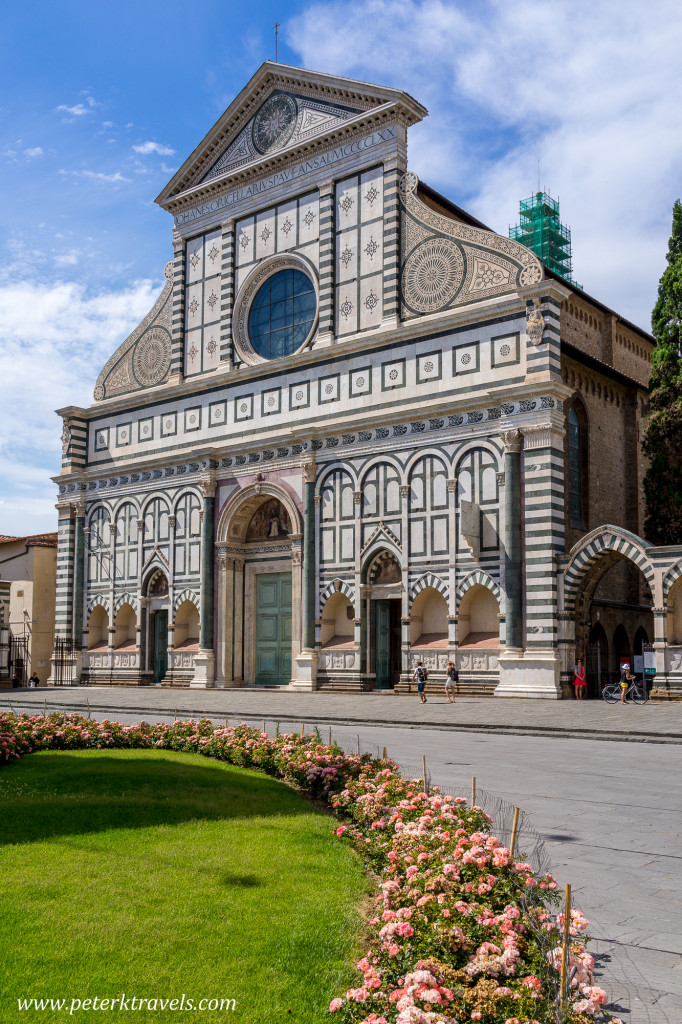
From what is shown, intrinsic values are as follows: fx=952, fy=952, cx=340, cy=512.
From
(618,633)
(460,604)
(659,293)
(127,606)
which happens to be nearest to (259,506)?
(127,606)

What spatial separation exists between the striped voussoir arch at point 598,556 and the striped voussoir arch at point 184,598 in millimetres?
14491

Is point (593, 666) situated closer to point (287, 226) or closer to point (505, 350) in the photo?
point (505, 350)

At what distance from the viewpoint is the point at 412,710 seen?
22391mm

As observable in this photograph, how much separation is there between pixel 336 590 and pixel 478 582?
5.46 m

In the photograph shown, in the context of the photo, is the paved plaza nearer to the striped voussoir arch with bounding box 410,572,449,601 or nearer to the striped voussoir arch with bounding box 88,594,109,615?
the striped voussoir arch with bounding box 410,572,449,601

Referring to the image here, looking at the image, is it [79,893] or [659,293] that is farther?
[659,293]

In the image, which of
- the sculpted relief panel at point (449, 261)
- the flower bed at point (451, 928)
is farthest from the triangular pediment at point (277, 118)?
the flower bed at point (451, 928)

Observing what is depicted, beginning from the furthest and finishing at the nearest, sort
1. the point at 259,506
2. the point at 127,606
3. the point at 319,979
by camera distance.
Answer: the point at 127,606 < the point at 259,506 < the point at 319,979

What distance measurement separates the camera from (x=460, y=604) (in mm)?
27047

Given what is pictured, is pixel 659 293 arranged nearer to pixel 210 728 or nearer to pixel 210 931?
pixel 210 728

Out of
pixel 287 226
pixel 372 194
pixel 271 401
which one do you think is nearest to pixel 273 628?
pixel 271 401

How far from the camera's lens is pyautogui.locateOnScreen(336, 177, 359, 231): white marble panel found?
3169 cm

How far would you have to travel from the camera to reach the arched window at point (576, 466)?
2917cm

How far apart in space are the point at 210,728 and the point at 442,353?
16910 mm
